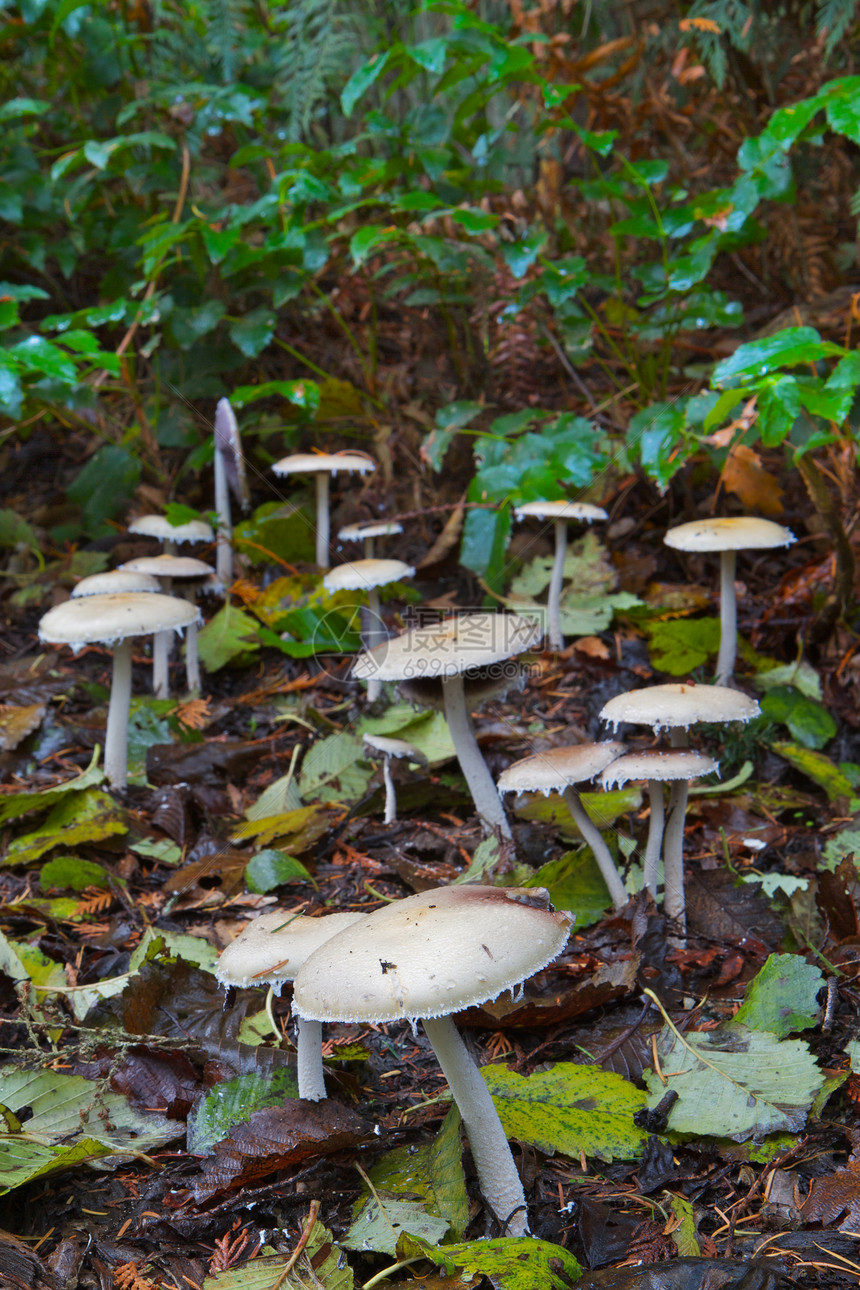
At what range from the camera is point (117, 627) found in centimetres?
344

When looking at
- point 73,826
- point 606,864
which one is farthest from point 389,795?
point 73,826

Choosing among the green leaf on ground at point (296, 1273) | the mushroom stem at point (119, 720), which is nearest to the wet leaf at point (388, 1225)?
the green leaf on ground at point (296, 1273)

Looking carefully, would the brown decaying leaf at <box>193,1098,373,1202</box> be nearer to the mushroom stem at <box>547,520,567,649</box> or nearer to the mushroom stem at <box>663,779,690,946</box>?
the mushroom stem at <box>663,779,690,946</box>

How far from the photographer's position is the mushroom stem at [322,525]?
5.12 meters

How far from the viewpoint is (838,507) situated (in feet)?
13.6

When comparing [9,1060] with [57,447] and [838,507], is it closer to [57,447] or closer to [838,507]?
[838,507]

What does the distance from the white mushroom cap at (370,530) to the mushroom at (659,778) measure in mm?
2481

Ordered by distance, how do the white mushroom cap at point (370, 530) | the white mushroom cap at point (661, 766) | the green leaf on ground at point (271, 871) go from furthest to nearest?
the white mushroom cap at point (370, 530) → the green leaf on ground at point (271, 871) → the white mushroom cap at point (661, 766)

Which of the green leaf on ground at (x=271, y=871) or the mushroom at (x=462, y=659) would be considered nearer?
the mushroom at (x=462, y=659)

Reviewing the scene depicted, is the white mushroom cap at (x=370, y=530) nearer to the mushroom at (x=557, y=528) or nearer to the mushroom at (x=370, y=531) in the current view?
the mushroom at (x=370, y=531)

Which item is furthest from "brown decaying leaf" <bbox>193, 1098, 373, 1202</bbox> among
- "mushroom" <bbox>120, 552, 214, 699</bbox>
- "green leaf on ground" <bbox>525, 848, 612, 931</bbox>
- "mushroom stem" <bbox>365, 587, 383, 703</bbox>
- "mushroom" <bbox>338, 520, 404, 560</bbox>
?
"mushroom" <bbox>338, 520, 404, 560</bbox>

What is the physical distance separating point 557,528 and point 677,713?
223 centimetres

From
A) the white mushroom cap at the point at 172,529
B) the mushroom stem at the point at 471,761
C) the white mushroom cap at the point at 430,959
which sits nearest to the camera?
the white mushroom cap at the point at 430,959

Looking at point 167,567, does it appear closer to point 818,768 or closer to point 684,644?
point 684,644
